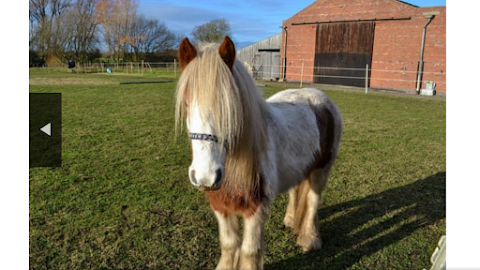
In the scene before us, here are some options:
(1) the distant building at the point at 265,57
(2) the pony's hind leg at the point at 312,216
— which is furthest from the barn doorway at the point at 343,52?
(2) the pony's hind leg at the point at 312,216

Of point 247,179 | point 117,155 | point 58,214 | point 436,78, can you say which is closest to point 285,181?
point 247,179

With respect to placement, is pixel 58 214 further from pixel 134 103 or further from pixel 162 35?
pixel 162 35

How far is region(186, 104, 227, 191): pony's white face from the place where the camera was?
157 cm

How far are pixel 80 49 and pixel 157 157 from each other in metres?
37.2

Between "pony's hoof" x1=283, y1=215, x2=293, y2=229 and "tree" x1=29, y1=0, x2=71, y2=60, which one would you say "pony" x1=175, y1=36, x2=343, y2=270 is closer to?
"pony's hoof" x1=283, y1=215, x2=293, y2=229

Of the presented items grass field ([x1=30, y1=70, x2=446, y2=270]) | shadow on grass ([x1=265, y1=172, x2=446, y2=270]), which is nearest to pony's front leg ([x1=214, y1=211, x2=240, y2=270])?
grass field ([x1=30, y1=70, x2=446, y2=270])

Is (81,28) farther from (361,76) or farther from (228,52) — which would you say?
(228,52)

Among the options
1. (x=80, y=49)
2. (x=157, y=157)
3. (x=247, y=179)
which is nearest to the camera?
(x=247, y=179)

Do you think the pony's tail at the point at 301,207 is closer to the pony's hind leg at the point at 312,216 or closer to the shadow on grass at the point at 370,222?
the pony's hind leg at the point at 312,216

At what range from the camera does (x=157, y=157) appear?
5168 mm

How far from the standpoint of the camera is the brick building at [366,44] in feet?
51.7

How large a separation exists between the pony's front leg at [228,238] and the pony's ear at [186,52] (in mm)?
1130

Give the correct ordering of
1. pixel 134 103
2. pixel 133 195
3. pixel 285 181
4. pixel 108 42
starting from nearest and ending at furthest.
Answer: pixel 285 181 → pixel 133 195 → pixel 134 103 → pixel 108 42

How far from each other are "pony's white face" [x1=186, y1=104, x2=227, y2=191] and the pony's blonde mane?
0.03 m
